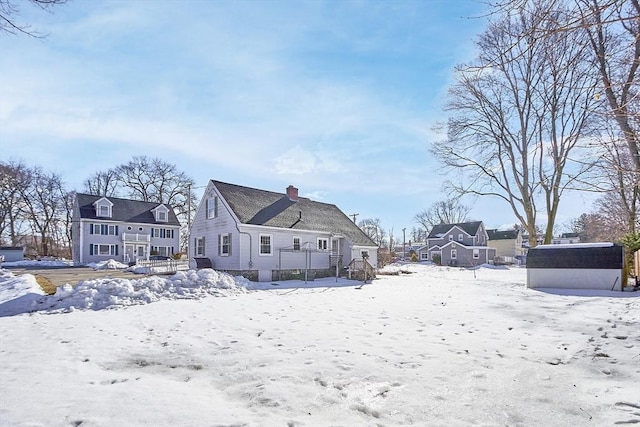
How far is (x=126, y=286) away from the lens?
12570 millimetres

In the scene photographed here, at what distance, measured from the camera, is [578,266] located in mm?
16297

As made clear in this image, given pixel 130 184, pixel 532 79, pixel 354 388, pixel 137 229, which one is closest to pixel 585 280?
pixel 532 79

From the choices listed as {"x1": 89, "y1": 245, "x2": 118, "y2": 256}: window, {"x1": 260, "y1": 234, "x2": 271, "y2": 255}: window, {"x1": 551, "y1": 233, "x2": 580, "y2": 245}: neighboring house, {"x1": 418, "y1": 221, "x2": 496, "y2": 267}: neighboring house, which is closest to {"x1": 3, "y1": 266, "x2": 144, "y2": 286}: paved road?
{"x1": 260, "y1": 234, "x2": 271, "y2": 255}: window

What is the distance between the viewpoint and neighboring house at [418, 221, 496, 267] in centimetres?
5000

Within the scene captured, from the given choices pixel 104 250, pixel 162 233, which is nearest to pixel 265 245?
pixel 104 250

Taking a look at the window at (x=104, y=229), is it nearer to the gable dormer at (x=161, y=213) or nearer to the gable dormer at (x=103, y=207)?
the gable dormer at (x=103, y=207)

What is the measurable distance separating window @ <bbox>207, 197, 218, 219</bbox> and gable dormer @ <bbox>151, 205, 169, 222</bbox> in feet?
68.3

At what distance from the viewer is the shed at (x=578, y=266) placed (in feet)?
50.6

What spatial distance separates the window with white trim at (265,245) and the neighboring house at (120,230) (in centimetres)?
2137

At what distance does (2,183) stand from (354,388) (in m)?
50.0

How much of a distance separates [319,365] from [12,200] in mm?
50793

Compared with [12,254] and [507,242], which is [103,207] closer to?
[12,254]

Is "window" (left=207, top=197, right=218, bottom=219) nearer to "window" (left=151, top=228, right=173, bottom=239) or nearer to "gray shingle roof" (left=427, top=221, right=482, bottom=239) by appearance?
"window" (left=151, top=228, right=173, bottom=239)

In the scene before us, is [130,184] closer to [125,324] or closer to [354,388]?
[125,324]
